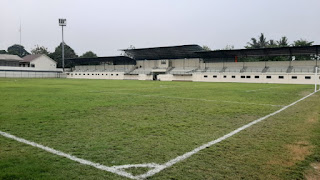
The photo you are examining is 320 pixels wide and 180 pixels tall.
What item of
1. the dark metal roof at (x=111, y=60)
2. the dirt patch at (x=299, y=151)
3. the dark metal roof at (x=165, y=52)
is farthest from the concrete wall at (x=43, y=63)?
the dirt patch at (x=299, y=151)

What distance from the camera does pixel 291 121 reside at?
8.21 meters

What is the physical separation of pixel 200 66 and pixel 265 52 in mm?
16865

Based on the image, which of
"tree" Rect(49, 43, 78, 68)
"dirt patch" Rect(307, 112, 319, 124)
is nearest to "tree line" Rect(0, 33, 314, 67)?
"tree" Rect(49, 43, 78, 68)

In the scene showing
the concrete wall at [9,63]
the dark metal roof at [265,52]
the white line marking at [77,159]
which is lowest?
A: the white line marking at [77,159]

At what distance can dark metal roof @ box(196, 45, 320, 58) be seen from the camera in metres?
46.6

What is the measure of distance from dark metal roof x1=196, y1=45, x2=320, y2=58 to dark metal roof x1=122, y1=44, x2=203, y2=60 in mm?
2462

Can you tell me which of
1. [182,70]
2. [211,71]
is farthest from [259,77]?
[182,70]

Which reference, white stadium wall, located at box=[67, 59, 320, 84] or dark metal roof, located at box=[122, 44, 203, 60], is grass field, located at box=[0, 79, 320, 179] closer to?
white stadium wall, located at box=[67, 59, 320, 84]

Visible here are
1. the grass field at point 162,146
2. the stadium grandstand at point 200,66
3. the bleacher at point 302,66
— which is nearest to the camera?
the grass field at point 162,146

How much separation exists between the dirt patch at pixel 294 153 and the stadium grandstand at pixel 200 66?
4347cm

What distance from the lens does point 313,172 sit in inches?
154

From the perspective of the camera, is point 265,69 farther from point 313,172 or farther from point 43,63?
point 43,63

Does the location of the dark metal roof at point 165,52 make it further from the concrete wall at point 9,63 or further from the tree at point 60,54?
the tree at point 60,54

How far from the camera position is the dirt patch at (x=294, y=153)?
4324 millimetres
